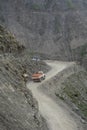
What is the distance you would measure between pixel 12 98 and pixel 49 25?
6408cm

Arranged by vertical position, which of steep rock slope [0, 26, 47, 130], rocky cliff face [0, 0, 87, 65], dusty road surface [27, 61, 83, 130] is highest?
steep rock slope [0, 26, 47, 130]

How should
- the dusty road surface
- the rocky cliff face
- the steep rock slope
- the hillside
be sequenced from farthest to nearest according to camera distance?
the rocky cliff face < the hillside < the dusty road surface < the steep rock slope

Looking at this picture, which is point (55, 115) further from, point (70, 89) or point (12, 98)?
point (70, 89)

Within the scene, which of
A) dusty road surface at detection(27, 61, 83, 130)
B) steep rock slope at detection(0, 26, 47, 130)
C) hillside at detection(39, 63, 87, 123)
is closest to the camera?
steep rock slope at detection(0, 26, 47, 130)

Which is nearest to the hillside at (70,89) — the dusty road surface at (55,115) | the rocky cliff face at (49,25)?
the dusty road surface at (55,115)

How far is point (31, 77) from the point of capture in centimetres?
4150

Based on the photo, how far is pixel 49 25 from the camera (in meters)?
83.6

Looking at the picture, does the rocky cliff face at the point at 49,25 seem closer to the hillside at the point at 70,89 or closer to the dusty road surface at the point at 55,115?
the hillside at the point at 70,89

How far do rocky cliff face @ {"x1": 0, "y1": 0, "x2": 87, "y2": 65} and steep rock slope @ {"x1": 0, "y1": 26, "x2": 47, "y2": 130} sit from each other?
47.4 meters

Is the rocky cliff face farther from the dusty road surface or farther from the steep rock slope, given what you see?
the steep rock slope

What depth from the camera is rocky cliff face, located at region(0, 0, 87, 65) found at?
252 feet

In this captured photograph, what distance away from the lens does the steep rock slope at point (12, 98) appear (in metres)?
18.3

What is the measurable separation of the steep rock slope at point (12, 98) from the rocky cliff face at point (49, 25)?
47376 millimetres

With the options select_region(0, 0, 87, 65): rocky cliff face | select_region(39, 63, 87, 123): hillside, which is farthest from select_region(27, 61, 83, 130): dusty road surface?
select_region(0, 0, 87, 65): rocky cliff face
